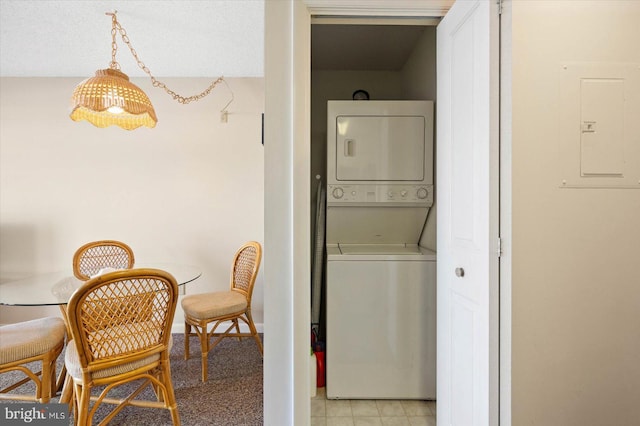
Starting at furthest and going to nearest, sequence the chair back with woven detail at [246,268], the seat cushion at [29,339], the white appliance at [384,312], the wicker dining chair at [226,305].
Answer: the chair back with woven detail at [246,268] → the wicker dining chair at [226,305] → the white appliance at [384,312] → the seat cushion at [29,339]

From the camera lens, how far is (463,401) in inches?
54.9

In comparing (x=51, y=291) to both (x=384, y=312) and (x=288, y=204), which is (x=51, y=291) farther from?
(x=384, y=312)

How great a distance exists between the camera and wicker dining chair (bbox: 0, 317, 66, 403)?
170 centimetres

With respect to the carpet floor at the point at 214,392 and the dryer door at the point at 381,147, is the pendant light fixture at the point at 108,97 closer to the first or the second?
the dryer door at the point at 381,147

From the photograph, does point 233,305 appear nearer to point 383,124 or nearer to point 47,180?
point 383,124

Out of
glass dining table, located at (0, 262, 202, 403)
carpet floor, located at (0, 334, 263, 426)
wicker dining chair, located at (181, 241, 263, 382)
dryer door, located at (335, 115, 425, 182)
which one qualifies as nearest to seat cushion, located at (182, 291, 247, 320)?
wicker dining chair, located at (181, 241, 263, 382)

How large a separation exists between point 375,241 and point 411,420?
1.14m

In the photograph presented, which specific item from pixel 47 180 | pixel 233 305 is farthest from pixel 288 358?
pixel 47 180

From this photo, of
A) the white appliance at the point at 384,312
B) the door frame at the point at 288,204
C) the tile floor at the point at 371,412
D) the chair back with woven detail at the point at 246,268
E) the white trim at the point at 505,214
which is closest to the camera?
the white trim at the point at 505,214

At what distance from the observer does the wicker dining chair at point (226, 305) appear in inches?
92.9

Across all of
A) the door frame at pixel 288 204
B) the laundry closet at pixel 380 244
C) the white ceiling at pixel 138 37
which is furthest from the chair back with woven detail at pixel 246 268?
the white ceiling at pixel 138 37

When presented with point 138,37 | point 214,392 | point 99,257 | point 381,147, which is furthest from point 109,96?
point 214,392

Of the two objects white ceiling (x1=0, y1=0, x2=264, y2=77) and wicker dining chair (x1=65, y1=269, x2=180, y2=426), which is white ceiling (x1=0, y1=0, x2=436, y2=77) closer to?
white ceiling (x1=0, y1=0, x2=264, y2=77)
